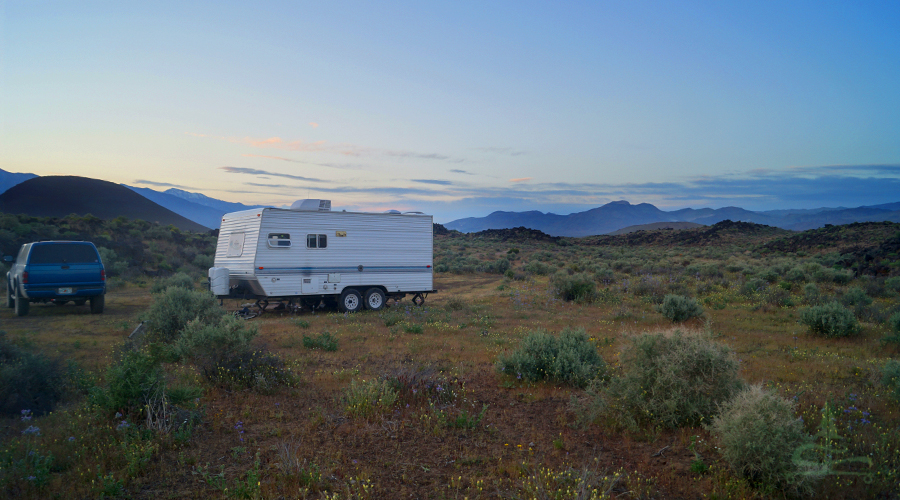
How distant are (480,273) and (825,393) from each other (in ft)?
72.2

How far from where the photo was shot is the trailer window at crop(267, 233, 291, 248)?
12945 mm

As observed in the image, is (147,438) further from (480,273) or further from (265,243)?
(480,273)

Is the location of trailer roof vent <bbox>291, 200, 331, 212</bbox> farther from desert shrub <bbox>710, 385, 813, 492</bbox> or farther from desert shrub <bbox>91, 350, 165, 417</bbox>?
desert shrub <bbox>710, 385, 813, 492</bbox>

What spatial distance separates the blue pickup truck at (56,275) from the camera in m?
12.1

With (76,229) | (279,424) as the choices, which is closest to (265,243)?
(279,424)

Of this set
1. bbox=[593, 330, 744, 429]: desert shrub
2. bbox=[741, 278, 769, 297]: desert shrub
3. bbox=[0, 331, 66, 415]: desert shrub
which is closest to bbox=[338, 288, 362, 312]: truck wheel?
bbox=[0, 331, 66, 415]: desert shrub

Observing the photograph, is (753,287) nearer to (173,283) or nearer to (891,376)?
(891,376)

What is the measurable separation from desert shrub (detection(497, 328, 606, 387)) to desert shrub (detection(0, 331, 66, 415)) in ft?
→ 19.1

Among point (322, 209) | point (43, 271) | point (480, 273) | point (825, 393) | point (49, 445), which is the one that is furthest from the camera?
point (480, 273)

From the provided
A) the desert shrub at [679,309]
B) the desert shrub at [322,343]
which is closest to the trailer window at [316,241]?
the desert shrub at [322,343]

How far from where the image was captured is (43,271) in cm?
1216

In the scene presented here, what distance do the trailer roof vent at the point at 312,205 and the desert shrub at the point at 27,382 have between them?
7761mm

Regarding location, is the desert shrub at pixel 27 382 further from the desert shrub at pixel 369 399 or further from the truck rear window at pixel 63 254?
the truck rear window at pixel 63 254

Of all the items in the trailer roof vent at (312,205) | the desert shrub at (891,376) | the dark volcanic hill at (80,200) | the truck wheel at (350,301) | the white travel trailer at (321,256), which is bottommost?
the truck wheel at (350,301)
